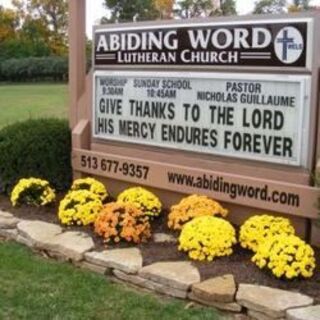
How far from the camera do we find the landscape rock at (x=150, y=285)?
4691 mm

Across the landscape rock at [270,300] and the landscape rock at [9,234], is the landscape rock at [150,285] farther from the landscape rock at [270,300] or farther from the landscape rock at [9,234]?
the landscape rock at [9,234]

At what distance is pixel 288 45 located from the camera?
5.48 m

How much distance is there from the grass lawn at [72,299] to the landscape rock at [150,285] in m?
0.06

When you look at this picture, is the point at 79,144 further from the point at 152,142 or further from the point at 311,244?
the point at 311,244

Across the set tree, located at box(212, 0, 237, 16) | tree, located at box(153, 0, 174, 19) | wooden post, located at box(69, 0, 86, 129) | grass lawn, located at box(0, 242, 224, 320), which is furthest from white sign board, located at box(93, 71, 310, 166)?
tree, located at box(153, 0, 174, 19)

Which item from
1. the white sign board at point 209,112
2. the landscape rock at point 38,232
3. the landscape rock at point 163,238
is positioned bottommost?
the landscape rock at point 38,232

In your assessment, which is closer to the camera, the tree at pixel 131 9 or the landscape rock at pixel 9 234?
the landscape rock at pixel 9 234

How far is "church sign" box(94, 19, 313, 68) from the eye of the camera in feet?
17.9

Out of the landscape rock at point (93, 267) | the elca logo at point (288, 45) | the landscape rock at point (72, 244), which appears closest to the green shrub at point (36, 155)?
the landscape rock at point (72, 244)

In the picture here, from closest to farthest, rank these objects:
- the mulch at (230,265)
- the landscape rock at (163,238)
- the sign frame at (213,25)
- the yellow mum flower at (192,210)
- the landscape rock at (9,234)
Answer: the mulch at (230,265) < the sign frame at (213,25) < the landscape rock at (163,238) < the yellow mum flower at (192,210) < the landscape rock at (9,234)

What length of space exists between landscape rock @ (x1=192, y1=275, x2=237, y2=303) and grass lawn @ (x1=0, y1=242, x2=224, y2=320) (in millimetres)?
96

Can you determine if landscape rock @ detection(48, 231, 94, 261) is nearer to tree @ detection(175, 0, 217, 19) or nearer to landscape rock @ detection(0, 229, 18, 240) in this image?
landscape rock @ detection(0, 229, 18, 240)

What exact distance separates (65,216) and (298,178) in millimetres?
2031

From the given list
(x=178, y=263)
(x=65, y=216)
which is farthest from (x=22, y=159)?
(x=178, y=263)
